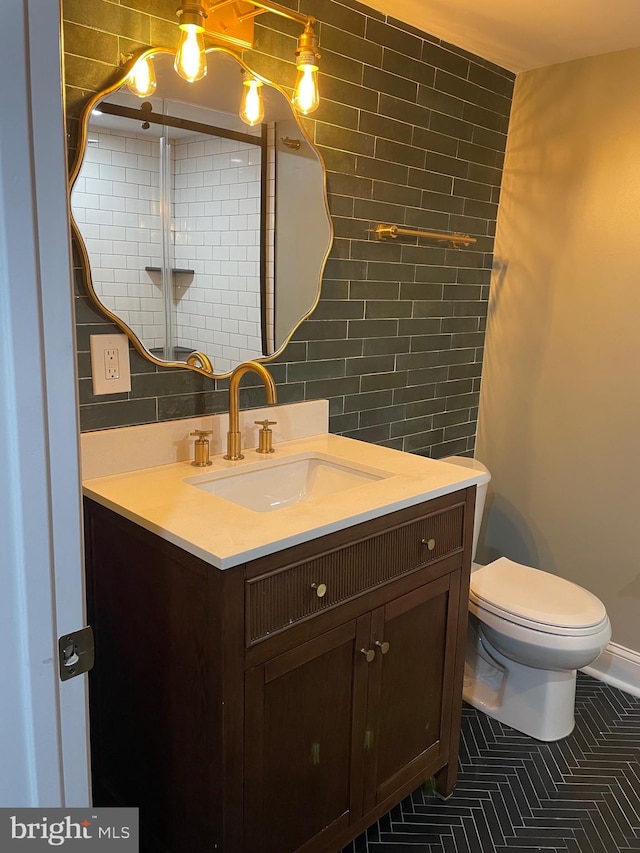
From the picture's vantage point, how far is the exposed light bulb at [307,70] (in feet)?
5.39

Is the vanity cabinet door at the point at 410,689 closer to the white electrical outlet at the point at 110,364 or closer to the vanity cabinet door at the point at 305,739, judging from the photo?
the vanity cabinet door at the point at 305,739

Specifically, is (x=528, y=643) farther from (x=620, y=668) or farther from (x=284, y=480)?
(x=284, y=480)

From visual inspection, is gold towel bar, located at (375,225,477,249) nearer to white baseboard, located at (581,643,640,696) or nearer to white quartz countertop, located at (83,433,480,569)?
white quartz countertop, located at (83,433,480,569)

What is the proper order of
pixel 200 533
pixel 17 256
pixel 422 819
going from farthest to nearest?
pixel 422 819 → pixel 200 533 → pixel 17 256

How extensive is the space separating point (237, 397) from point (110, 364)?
0.34 m

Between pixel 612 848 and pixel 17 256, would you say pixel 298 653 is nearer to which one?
pixel 17 256

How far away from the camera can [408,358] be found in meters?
2.46

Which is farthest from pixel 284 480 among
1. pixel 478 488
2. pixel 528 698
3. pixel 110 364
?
pixel 528 698

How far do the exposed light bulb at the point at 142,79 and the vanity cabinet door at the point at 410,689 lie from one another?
1.33 meters

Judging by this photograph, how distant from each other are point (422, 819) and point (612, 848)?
0.50 meters

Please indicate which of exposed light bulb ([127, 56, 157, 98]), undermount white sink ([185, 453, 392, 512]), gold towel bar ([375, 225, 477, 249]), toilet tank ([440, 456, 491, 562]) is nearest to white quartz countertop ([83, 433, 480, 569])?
undermount white sink ([185, 453, 392, 512])

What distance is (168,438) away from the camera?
1.76 m

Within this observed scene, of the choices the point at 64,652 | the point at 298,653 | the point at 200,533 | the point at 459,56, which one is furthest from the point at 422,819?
the point at 459,56

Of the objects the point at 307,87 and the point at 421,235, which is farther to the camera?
the point at 421,235
